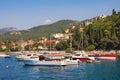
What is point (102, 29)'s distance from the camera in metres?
136

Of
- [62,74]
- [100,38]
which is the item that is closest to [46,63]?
[62,74]

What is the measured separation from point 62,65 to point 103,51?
2155 inches

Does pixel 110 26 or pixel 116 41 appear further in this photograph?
pixel 110 26

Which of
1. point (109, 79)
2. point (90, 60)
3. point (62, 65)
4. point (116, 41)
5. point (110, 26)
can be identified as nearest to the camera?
point (109, 79)

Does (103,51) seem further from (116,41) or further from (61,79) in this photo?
(61,79)

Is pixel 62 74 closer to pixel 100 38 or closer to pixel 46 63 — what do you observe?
pixel 46 63

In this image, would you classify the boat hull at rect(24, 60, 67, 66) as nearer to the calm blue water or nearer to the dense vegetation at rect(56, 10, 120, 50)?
the calm blue water

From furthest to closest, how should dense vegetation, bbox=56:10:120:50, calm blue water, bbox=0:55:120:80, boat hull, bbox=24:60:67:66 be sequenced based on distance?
dense vegetation, bbox=56:10:120:50 < boat hull, bbox=24:60:67:66 < calm blue water, bbox=0:55:120:80

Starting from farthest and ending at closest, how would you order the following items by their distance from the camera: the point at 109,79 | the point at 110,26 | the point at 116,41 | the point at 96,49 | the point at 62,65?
the point at 110,26, the point at 96,49, the point at 116,41, the point at 62,65, the point at 109,79

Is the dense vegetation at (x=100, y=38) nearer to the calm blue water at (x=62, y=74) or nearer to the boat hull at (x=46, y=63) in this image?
the boat hull at (x=46, y=63)

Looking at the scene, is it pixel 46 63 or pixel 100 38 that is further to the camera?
pixel 100 38

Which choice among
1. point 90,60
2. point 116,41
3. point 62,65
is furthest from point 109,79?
point 116,41

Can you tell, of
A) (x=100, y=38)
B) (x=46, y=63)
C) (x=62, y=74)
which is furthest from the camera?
(x=100, y=38)

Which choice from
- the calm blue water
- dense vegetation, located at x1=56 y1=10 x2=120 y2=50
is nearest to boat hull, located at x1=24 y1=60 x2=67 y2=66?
the calm blue water
